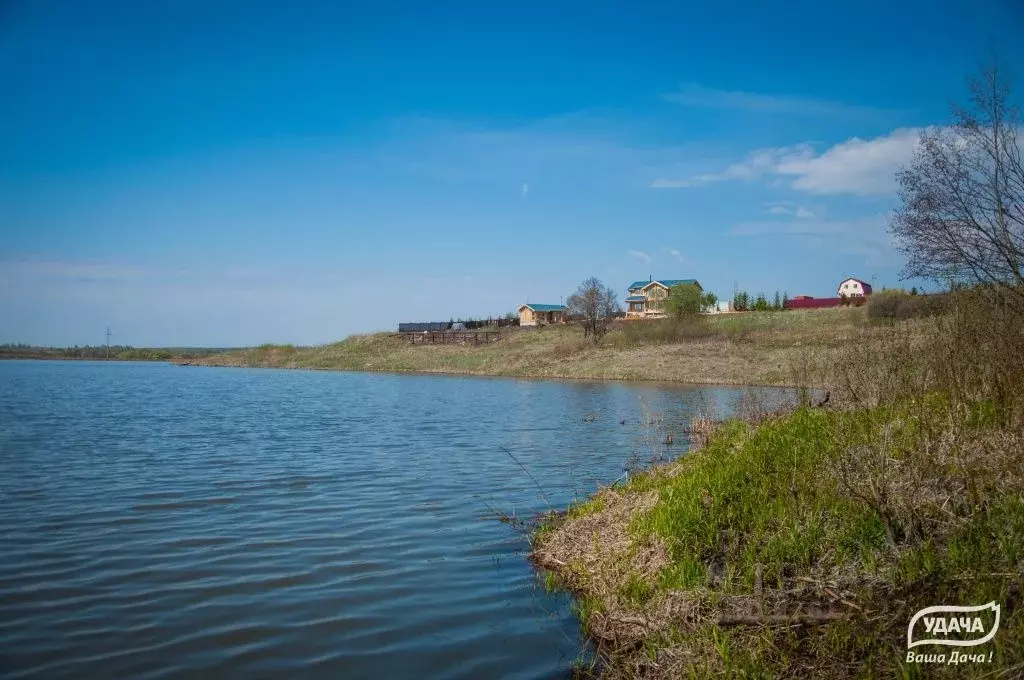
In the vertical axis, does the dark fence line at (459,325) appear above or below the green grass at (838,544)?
above

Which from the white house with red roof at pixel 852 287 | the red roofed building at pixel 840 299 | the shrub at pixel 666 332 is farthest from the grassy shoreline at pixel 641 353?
the white house with red roof at pixel 852 287

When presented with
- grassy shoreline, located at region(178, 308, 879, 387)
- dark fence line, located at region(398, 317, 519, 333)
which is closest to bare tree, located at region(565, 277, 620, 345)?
grassy shoreline, located at region(178, 308, 879, 387)

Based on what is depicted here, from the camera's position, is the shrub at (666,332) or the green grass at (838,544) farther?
the shrub at (666,332)

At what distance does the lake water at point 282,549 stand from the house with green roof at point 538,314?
91067 mm

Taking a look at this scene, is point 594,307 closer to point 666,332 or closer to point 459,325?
point 666,332

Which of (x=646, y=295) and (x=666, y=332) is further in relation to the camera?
(x=646, y=295)

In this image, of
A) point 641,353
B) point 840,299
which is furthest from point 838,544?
point 840,299

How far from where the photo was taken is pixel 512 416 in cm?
2941

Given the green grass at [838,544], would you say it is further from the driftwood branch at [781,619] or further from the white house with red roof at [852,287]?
the white house with red roof at [852,287]

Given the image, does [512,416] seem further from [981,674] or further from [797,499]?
[981,674]

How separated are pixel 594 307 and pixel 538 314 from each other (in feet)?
131

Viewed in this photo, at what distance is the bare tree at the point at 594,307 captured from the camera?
77000 mm

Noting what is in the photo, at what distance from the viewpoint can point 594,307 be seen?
7719cm

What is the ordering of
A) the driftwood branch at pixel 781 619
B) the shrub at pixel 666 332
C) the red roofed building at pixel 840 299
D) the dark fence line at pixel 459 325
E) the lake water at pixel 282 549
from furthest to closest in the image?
1. the dark fence line at pixel 459 325
2. the red roofed building at pixel 840 299
3. the shrub at pixel 666 332
4. the lake water at pixel 282 549
5. the driftwood branch at pixel 781 619
